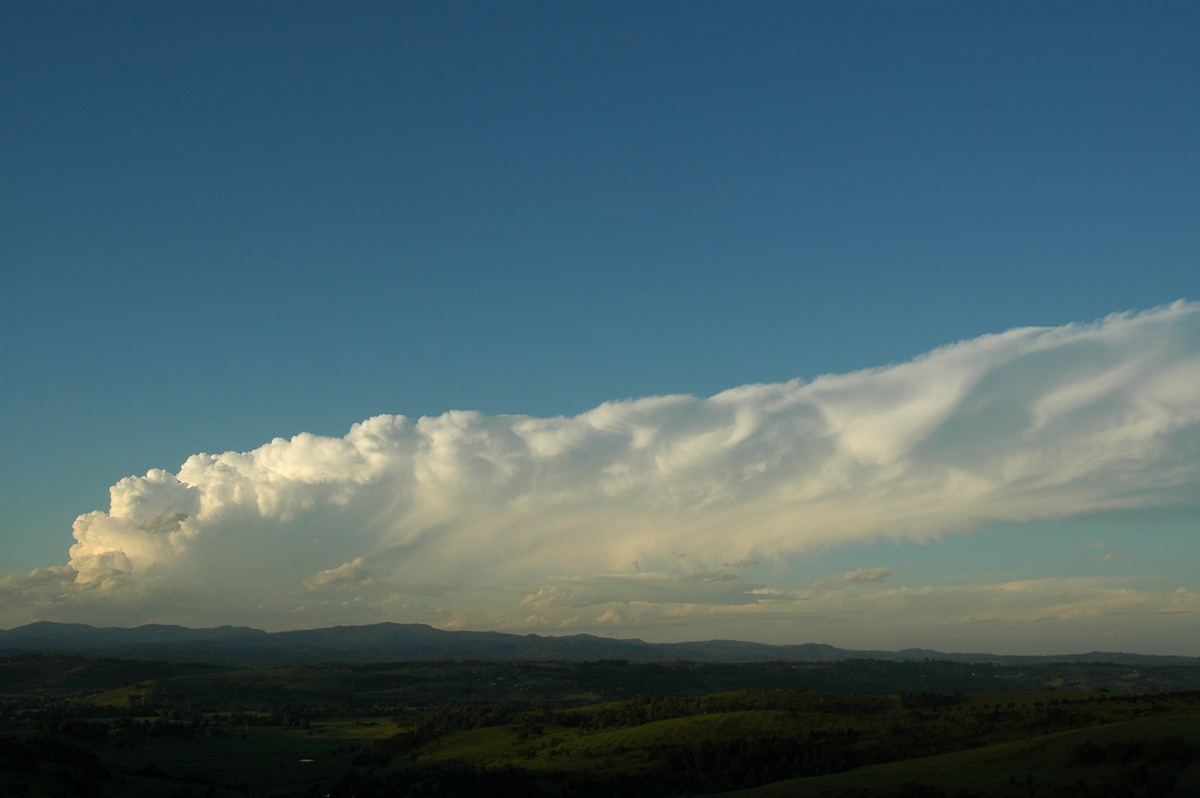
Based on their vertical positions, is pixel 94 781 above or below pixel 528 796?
above

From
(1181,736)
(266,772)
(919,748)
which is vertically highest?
(1181,736)

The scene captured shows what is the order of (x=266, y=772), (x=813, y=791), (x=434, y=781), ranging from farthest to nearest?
(x=266, y=772)
(x=434, y=781)
(x=813, y=791)

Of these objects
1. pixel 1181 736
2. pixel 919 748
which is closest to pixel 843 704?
pixel 919 748

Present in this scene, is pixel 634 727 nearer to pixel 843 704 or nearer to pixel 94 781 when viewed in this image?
pixel 843 704

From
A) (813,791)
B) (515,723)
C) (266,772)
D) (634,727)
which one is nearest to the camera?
(813,791)

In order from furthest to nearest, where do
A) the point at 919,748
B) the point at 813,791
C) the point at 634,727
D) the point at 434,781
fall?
the point at 634,727 → the point at 434,781 → the point at 919,748 → the point at 813,791

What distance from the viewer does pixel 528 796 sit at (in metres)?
98.5

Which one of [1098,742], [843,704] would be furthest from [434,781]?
[1098,742]

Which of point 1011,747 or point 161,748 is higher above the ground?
point 1011,747

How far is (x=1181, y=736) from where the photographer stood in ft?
209

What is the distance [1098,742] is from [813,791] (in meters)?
23.0

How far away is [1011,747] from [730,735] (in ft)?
172

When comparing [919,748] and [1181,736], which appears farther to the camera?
[919,748]

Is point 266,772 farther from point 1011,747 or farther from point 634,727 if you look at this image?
point 1011,747
